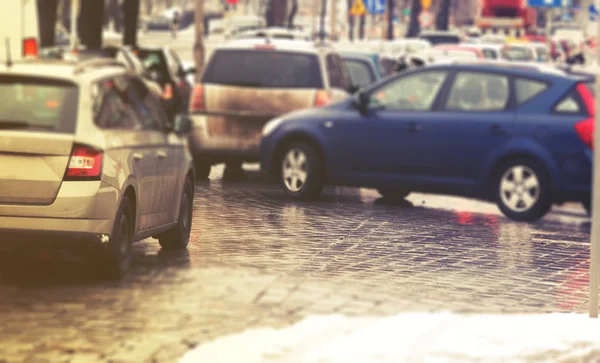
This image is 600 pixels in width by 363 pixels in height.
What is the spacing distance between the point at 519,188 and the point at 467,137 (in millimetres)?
727

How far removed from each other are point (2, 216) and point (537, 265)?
4.43 meters

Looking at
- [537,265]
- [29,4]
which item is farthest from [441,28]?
[537,265]

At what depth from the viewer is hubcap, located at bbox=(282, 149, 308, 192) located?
17.2 m

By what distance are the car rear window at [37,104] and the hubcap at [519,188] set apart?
22.5ft

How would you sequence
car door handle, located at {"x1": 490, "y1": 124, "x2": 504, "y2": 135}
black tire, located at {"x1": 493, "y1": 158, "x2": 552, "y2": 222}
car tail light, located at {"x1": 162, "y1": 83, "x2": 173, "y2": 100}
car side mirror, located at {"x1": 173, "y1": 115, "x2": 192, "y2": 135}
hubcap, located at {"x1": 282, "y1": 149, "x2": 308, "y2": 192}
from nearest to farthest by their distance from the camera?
car side mirror, located at {"x1": 173, "y1": 115, "x2": 192, "y2": 135} < black tire, located at {"x1": 493, "y1": 158, "x2": 552, "y2": 222} < car door handle, located at {"x1": 490, "y1": 124, "x2": 504, "y2": 135} < hubcap, located at {"x1": 282, "y1": 149, "x2": 308, "y2": 192} < car tail light, located at {"x1": 162, "y1": 83, "x2": 173, "y2": 100}

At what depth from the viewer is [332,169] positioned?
16.9 meters

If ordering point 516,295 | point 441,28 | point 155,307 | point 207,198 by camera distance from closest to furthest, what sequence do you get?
point 155,307 → point 516,295 → point 207,198 → point 441,28

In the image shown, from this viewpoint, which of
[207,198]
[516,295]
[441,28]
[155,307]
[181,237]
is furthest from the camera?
[441,28]

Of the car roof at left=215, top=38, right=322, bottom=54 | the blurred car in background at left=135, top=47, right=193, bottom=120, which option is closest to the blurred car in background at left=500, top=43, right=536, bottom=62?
the blurred car in background at left=135, top=47, right=193, bottom=120

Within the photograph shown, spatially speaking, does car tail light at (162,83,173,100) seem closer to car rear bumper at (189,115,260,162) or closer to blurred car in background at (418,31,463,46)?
car rear bumper at (189,115,260,162)

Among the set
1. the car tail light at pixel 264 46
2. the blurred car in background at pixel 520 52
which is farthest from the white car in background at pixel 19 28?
the blurred car in background at pixel 520 52

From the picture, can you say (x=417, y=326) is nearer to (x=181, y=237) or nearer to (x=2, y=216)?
(x=2, y=216)

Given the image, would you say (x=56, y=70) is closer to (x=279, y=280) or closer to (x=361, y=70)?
(x=279, y=280)

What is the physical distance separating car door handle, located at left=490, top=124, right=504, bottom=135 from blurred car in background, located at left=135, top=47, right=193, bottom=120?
11785 mm
